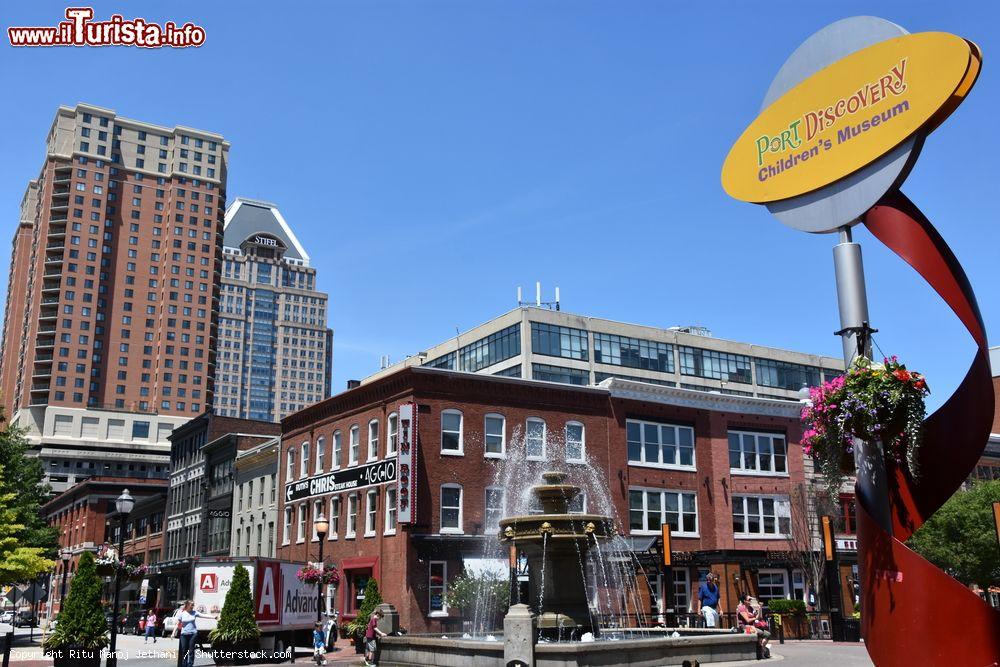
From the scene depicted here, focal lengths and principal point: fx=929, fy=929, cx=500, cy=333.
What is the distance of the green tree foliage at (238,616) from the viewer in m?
28.2

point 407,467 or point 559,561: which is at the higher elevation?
point 407,467

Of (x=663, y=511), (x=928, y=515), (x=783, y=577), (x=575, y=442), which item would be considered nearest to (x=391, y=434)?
(x=575, y=442)

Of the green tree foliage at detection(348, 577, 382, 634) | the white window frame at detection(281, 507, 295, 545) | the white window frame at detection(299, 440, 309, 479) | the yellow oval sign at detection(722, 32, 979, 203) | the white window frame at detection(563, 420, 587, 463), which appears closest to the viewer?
the yellow oval sign at detection(722, 32, 979, 203)

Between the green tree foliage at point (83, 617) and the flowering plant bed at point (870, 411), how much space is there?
1870 centimetres

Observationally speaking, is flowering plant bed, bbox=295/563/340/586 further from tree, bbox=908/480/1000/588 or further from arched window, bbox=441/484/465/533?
tree, bbox=908/480/1000/588

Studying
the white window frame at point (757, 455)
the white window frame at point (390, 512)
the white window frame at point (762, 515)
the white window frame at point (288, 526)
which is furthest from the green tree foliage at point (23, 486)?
the white window frame at point (757, 455)

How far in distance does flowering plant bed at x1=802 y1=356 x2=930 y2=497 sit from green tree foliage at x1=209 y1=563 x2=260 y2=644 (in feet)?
66.6

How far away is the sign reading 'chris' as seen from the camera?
42.1m

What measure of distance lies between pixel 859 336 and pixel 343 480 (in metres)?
34.3

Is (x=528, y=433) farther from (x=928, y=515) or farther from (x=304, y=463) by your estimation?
(x=928, y=515)

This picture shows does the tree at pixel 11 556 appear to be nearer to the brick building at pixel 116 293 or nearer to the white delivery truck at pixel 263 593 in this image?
the white delivery truck at pixel 263 593

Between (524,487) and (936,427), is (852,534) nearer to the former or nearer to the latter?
(524,487)

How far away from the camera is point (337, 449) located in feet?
155

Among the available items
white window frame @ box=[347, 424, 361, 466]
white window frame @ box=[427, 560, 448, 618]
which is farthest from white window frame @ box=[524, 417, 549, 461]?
white window frame @ box=[347, 424, 361, 466]
